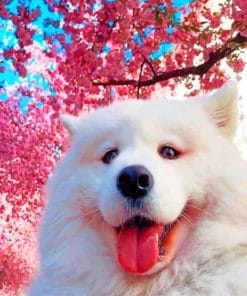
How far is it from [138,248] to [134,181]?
1.08 ft

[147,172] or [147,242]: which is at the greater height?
[147,172]

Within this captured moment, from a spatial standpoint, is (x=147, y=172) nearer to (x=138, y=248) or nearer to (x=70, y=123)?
(x=138, y=248)

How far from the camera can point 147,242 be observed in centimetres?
285

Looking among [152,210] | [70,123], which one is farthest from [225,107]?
[70,123]

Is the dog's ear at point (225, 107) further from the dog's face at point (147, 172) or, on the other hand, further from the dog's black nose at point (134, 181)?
the dog's black nose at point (134, 181)

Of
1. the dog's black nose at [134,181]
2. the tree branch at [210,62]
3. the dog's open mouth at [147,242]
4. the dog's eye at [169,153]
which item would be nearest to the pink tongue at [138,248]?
the dog's open mouth at [147,242]

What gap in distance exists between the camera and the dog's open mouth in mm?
2840

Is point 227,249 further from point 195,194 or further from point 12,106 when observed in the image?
point 12,106

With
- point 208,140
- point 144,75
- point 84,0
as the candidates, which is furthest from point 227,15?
point 208,140

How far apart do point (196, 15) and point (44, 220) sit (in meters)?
4.96

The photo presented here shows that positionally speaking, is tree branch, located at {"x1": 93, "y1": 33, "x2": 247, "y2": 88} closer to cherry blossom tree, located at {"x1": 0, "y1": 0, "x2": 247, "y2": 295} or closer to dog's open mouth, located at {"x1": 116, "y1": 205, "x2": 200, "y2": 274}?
cherry blossom tree, located at {"x1": 0, "y1": 0, "x2": 247, "y2": 295}

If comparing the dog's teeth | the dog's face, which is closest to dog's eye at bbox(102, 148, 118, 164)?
the dog's face

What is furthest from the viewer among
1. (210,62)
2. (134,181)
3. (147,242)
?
(210,62)

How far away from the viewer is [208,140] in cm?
300
